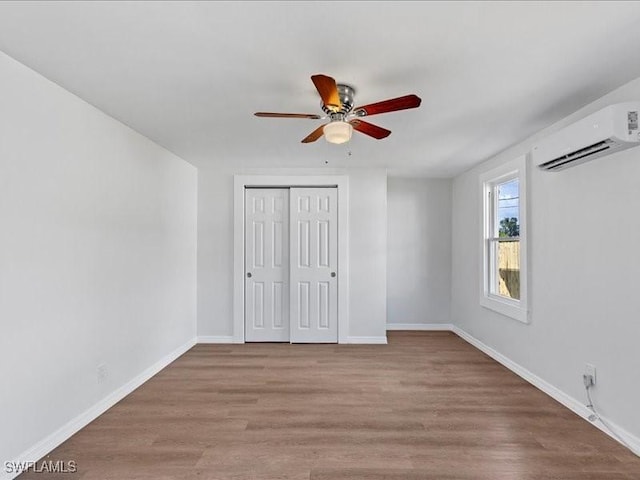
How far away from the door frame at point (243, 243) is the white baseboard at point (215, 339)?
8cm

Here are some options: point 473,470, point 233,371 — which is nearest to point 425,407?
point 473,470

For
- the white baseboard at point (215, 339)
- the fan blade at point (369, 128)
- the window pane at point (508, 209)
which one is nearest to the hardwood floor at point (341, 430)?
the white baseboard at point (215, 339)

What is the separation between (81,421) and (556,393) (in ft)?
11.9

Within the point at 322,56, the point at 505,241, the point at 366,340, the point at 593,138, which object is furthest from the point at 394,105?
the point at 366,340

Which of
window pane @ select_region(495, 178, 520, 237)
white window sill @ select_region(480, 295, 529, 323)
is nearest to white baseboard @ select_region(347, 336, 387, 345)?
white window sill @ select_region(480, 295, 529, 323)

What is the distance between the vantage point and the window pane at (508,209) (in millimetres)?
3764

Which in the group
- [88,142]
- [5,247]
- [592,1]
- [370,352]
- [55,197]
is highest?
[592,1]

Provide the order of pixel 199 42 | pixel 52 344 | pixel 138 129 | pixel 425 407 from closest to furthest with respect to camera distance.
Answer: pixel 199 42 < pixel 52 344 < pixel 425 407 < pixel 138 129

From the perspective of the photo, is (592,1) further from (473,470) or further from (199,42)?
(473,470)

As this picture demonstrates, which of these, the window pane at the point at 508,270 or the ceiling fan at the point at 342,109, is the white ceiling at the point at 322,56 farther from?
the window pane at the point at 508,270

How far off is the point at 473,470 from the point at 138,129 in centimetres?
358

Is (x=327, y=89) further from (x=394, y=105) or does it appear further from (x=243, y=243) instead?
(x=243, y=243)

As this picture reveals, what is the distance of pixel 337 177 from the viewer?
4656 millimetres

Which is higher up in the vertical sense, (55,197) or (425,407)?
→ (55,197)
